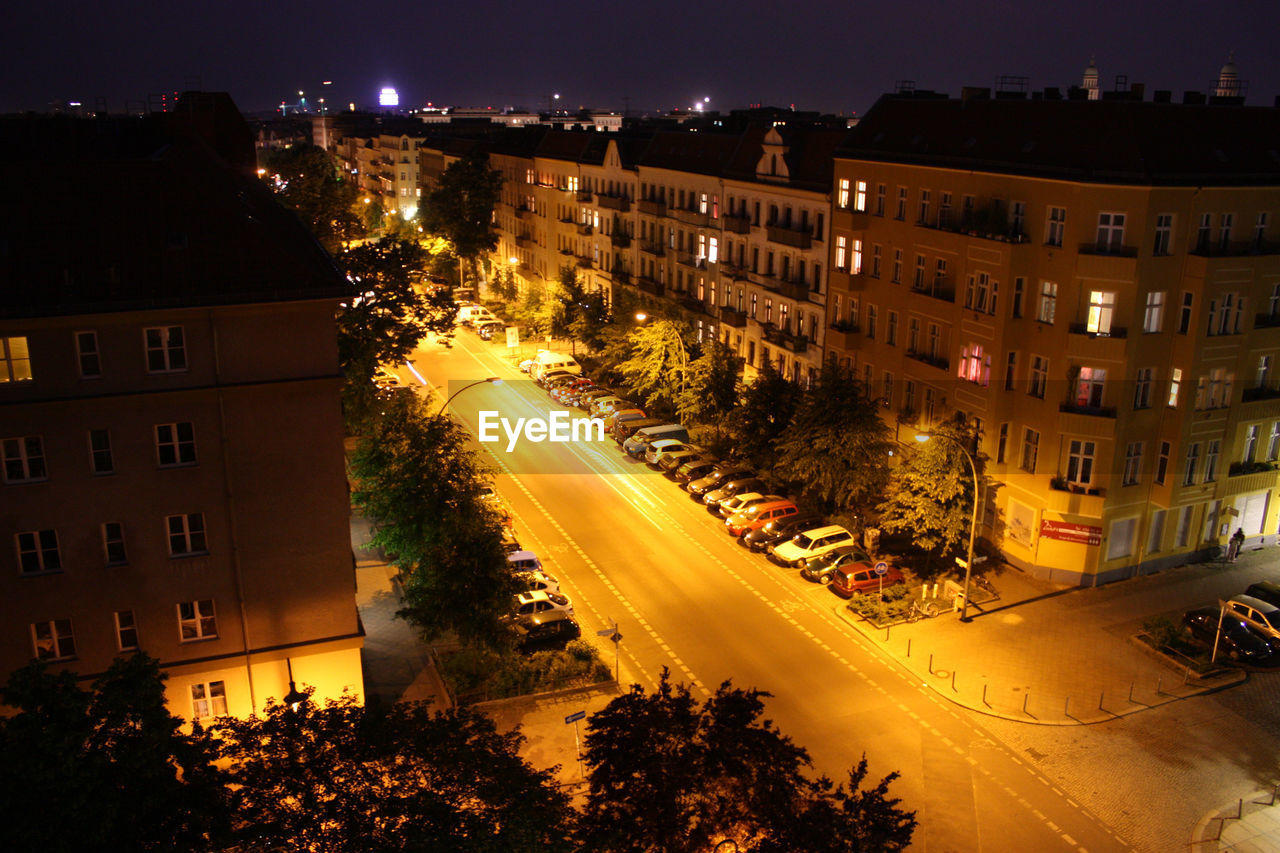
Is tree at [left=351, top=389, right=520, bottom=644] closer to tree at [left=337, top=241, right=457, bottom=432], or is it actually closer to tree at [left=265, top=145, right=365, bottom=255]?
tree at [left=337, top=241, right=457, bottom=432]

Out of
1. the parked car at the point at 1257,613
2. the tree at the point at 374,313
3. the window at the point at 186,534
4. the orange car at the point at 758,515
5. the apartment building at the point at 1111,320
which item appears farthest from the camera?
the orange car at the point at 758,515

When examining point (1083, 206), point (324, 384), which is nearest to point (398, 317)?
point (324, 384)

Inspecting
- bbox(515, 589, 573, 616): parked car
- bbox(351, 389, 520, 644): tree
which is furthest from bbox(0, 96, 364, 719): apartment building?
bbox(515, 589, 573, 616): parked car

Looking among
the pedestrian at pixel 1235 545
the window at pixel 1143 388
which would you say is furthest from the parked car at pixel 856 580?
the pedestrian at pixel 1235 545

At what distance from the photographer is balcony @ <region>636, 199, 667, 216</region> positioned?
65312 mm

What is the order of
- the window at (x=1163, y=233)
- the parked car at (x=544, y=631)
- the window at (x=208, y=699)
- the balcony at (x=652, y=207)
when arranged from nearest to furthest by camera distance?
the window at (x=208, y=699) < the parked car at (x=544, y=631) < the window at (x=1163, y=233) < the balcony at (x=652, y=207)

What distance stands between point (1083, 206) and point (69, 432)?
3172 cm

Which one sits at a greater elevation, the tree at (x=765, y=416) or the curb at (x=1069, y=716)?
the tree at (x=765, y=416)

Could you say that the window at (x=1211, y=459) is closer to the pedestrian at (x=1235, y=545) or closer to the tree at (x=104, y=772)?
the pedestrian at (x=1235, y=545)

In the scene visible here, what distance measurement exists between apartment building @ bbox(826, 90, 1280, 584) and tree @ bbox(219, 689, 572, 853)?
26.1m

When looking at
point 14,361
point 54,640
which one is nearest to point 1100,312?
point 14,361

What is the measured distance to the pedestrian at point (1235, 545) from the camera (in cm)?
3803

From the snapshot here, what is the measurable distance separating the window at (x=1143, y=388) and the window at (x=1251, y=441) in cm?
533

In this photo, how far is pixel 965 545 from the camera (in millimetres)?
38188
